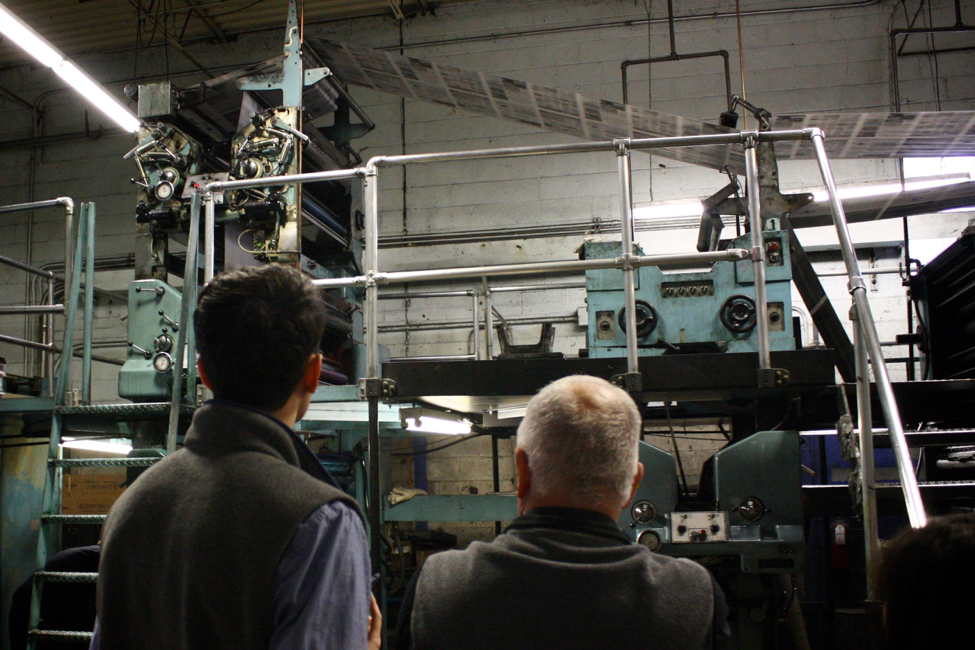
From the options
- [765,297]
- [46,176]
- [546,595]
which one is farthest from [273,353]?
[46,176]

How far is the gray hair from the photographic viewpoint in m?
1.44

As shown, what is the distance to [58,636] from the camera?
358 cm

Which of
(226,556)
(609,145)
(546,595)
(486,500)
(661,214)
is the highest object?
(661,214)

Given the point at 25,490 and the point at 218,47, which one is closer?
the point at 25,490

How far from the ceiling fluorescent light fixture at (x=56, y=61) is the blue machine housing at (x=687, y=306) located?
4876 millimetres

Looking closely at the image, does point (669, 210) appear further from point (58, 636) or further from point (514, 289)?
point (58, 636)

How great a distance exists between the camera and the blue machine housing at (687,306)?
345 cm

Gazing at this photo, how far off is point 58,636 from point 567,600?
3420 mm

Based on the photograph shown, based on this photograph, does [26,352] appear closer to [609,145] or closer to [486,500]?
[486,500]

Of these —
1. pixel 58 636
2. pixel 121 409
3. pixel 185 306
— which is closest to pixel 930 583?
pixel 185 306

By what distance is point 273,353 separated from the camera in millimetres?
1336

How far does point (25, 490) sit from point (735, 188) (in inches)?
229

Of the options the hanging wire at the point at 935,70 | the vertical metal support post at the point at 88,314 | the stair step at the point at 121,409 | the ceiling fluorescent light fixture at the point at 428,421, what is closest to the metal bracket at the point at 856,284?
the ceiling fluorescent light fixture at the point at 428,421

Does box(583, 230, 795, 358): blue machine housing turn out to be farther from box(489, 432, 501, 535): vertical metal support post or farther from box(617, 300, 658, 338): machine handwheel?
box(489, 432, 501, 535): vertical metal support post
